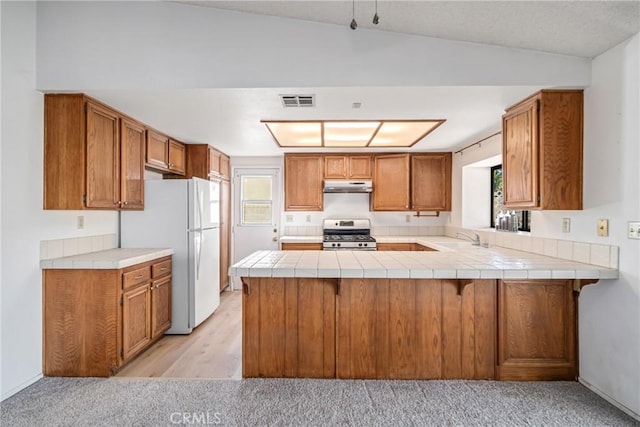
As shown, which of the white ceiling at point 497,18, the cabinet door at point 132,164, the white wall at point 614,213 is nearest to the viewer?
the white ceiling at point 497,18

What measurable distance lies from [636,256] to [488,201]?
2.43 m

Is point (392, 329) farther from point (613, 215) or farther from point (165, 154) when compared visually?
point (165, 154)

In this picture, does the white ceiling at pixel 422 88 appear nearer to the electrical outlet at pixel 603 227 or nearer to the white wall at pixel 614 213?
the white wall at pixel 614 213

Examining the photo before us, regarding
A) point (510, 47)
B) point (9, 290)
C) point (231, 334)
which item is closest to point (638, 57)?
point (510, 47)

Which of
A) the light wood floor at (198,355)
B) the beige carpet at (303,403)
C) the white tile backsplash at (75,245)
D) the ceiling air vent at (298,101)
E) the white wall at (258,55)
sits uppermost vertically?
the white wall at (258,55)

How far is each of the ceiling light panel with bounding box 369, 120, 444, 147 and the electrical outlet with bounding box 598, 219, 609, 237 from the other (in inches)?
57.0

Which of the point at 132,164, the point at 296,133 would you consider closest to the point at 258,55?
the point at 296,133

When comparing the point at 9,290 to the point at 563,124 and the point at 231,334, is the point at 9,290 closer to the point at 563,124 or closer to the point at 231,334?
the point at 231,334

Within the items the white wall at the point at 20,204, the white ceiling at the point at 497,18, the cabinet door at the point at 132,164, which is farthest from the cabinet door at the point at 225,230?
the white ceiling at the point at 497,18

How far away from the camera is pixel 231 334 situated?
11.3 ft

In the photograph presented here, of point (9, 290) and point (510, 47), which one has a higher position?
point (510, 47)

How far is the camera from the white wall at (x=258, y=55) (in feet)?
7.65

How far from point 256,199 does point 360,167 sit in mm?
1737

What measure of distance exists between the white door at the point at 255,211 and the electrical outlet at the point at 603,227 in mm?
3973
